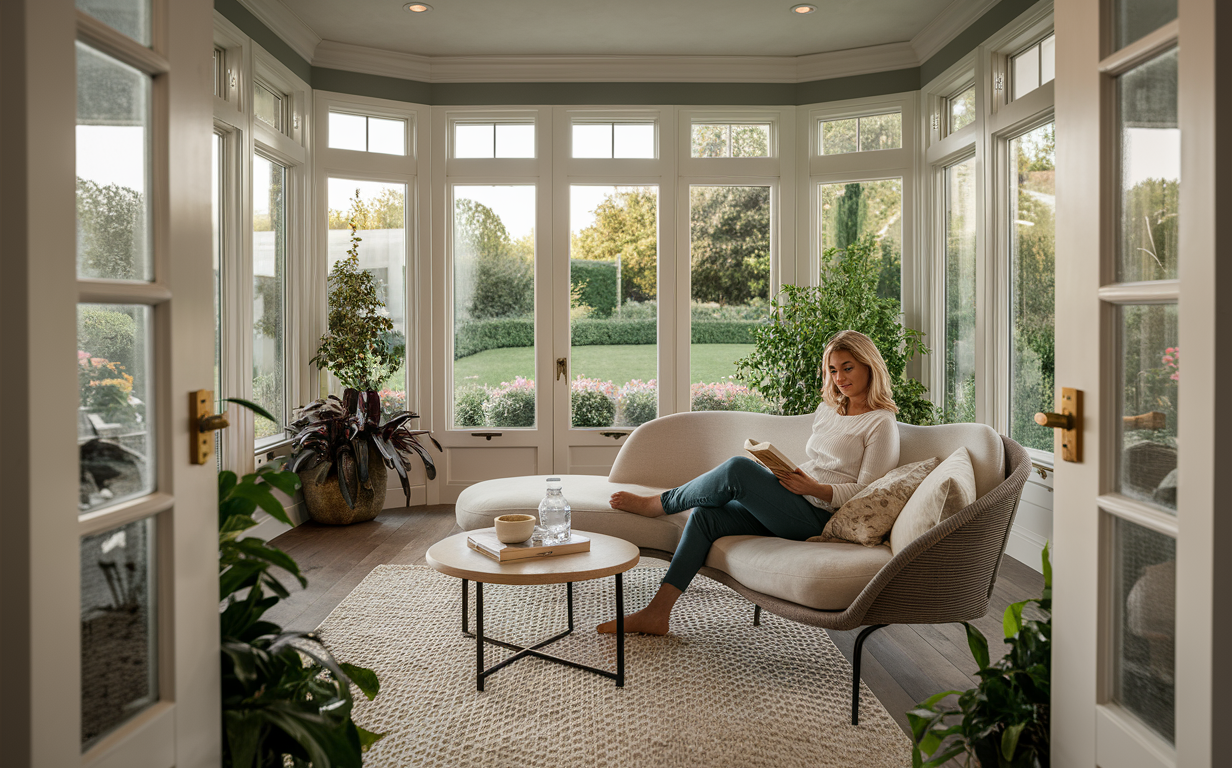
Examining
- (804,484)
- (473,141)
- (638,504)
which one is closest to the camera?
(804,484)

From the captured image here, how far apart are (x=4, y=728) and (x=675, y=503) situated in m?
2.42

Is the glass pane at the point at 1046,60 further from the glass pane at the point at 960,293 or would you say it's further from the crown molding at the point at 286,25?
the crown molding at the point at 286,25

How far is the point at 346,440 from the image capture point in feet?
15.5

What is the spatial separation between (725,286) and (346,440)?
2.67 meters

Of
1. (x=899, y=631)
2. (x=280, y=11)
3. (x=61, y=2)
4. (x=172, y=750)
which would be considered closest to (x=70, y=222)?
(x=61, y=2)

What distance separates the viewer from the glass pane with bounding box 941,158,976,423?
182 inches

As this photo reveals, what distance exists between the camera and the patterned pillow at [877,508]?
103 inches

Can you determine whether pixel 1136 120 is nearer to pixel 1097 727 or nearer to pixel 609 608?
Result: pixel 1097 727

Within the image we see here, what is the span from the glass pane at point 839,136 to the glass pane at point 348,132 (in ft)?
10.1

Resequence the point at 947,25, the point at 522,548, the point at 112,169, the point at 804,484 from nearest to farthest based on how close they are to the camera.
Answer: the point at 112,169 → the point at 522,548 → the point at 804,484 → the point at 947,25

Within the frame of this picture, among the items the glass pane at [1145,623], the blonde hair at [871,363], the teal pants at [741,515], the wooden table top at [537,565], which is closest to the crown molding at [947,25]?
the blonde hair at [871,363]

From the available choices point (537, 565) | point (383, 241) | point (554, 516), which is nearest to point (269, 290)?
point (383, 241)

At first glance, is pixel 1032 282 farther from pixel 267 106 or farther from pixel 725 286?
pixel 267 106

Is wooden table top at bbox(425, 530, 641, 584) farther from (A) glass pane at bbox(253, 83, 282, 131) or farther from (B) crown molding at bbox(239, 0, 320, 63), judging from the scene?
(B) crown molding at bbox(239, 0, 320, 63)
